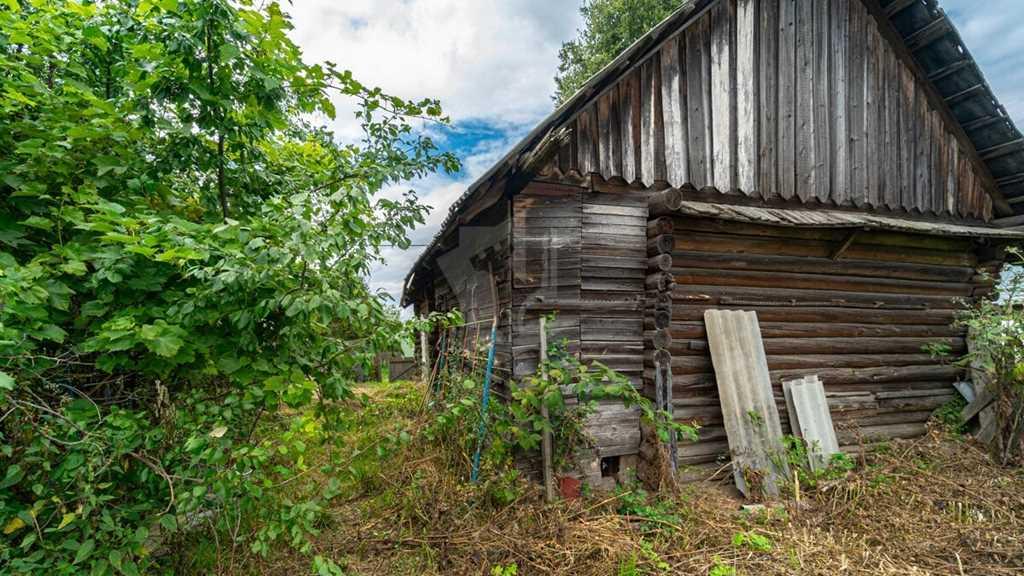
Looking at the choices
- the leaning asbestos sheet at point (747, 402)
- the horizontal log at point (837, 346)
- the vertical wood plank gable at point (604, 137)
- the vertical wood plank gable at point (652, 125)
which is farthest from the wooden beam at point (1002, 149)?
the vertical wood plank gable at point (604, 137)

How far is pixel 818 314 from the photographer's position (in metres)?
5.67

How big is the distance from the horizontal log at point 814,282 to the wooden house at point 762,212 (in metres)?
0.03

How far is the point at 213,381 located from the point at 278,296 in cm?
129

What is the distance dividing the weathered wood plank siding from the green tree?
8718 millimetres

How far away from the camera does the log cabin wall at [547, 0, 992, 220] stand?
4648 millimetres

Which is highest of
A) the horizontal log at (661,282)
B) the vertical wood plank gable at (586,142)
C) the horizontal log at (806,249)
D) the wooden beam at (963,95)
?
the wooden beam at (963,95)

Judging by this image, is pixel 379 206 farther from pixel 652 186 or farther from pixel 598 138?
pixel 652 186

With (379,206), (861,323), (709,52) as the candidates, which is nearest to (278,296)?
(379,206)

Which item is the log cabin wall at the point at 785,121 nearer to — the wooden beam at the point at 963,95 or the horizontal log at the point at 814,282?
the wooden beam at the point at 963,95

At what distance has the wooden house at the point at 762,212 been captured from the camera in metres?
4.39

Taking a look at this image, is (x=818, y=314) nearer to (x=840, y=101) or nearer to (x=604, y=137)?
(x=840, y=101)

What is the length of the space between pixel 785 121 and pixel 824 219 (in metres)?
1.44

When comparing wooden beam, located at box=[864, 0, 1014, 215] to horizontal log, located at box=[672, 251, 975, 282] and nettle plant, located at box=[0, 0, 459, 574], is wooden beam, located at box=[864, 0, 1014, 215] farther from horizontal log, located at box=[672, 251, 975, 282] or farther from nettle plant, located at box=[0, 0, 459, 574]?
nettle plant, located at box=[0, 0, 459, 574]

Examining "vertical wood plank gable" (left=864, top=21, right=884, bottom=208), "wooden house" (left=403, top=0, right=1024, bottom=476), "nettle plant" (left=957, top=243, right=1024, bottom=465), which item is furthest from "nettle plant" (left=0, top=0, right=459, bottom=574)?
"nettle plant" (left=957, top=243, right=1024, bottom=465)
